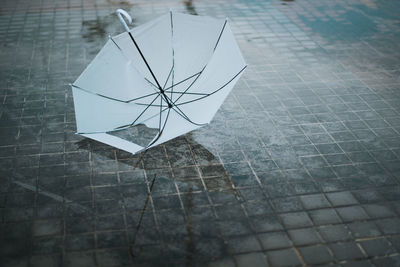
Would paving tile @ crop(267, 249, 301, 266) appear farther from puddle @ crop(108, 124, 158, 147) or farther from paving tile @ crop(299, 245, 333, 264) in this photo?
puddle @ crop(108, 124, 158, 147)

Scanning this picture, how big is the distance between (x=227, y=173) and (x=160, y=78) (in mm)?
1606

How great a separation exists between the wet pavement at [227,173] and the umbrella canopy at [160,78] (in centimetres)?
66

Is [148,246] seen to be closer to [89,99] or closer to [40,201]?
[40,201]

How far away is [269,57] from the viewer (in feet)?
30.0

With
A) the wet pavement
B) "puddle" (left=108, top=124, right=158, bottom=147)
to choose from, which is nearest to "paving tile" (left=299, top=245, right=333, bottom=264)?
the wet pavement

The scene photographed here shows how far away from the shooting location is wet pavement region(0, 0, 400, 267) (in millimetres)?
4855

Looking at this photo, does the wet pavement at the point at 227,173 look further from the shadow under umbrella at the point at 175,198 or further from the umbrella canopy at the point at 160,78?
the umbrella canopy at the point at 160,78

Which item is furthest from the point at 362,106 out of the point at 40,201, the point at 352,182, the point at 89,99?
the point at 40,201

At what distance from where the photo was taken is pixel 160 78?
19.6ft

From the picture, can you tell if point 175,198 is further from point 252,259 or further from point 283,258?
point 283,258

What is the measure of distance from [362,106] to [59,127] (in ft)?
16.9

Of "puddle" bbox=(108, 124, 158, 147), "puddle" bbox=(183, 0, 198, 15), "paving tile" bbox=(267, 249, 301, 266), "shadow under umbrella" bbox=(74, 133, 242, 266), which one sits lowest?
"puddle" bbox=(108, 124, 158, 147)

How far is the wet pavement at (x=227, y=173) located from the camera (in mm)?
4855

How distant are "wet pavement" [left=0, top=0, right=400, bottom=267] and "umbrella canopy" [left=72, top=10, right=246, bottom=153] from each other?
66cm
